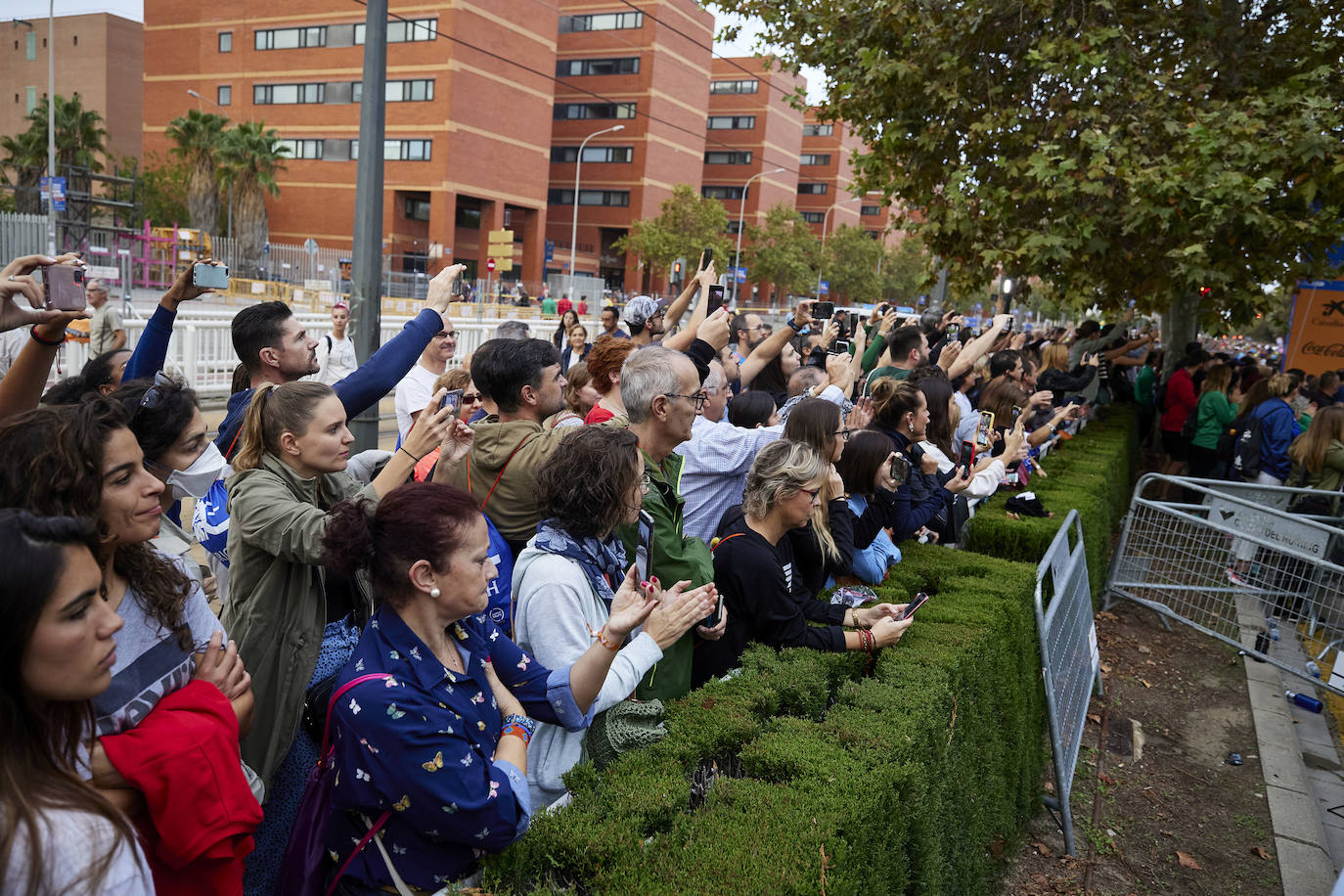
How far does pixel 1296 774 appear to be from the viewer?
5.82 m

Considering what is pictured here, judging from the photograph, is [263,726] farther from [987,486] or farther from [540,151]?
[540,151]

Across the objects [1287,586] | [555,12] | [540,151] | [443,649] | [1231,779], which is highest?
[555,12]

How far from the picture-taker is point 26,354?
289cm

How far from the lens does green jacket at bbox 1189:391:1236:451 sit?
37.0 ft

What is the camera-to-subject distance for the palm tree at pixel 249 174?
160 feet

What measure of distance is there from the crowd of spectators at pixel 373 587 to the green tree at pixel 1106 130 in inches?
219

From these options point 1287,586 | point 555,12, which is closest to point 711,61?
point 555,12

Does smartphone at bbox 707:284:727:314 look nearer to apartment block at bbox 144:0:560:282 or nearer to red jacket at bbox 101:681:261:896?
red jacket at bbox 101:681:261:896

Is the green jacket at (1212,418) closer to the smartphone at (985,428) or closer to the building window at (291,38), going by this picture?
the smartphone at (985,428)

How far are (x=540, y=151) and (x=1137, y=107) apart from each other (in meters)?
50.5

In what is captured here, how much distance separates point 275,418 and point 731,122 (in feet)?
266

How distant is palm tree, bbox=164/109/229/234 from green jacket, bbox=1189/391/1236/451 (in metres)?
50.3

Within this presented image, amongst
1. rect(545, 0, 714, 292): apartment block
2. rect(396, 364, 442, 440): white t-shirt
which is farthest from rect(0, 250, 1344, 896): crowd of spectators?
rect(545, 0, 714, 292): apartment block

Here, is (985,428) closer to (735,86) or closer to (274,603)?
(274,603)
